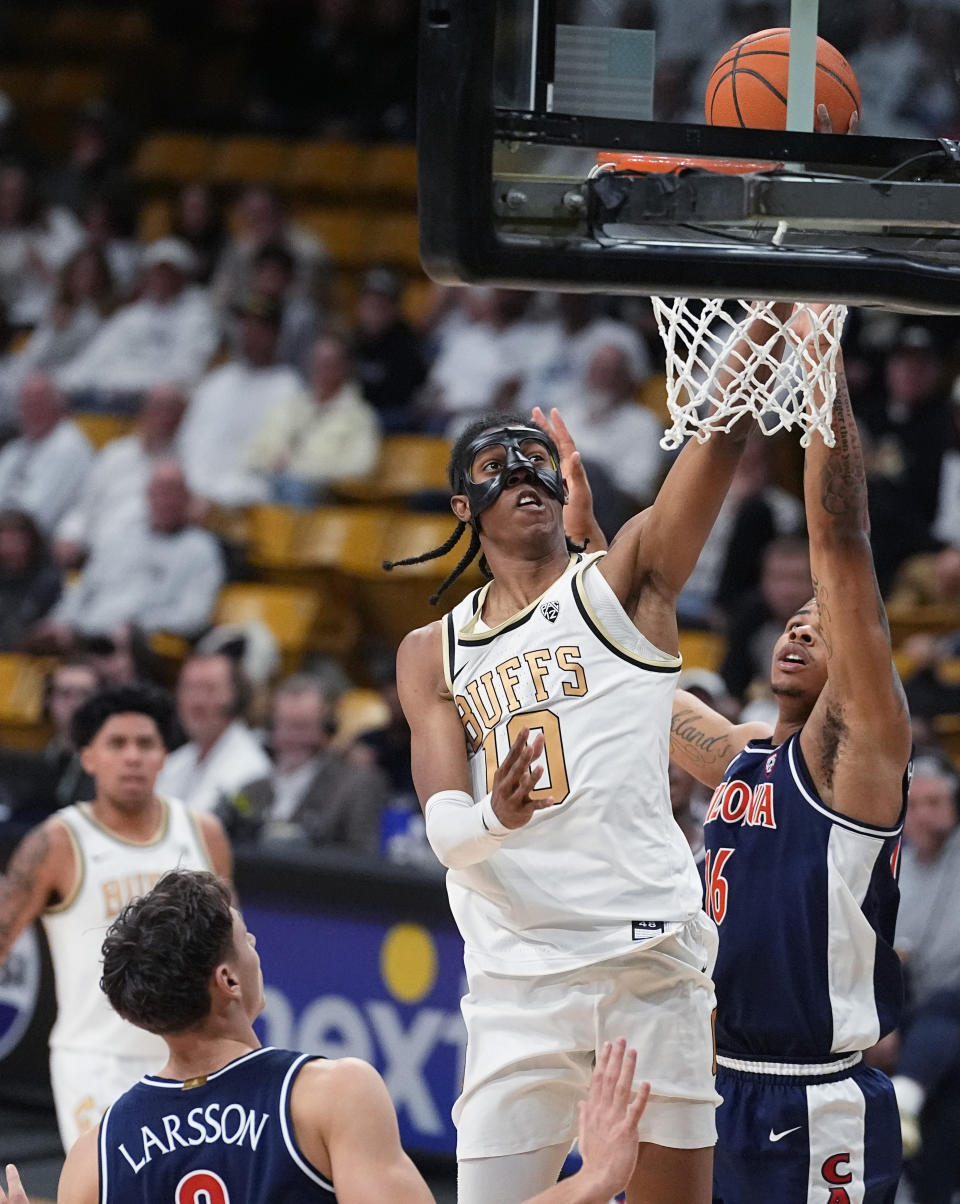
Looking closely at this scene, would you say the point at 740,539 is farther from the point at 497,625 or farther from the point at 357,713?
the point at 497,625

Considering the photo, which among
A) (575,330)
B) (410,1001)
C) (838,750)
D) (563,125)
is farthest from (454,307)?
(563,125)

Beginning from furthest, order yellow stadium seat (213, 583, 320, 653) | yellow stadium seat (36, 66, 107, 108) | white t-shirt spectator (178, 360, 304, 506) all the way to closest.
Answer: yellow stadium seat (36, 66, 107, 108) → white t-shirt spectator (178, 360, 304, 506) → yellow stadium seat (213, 583, 320, 653)

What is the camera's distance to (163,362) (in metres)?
11.7

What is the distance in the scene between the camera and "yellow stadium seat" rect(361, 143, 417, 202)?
12.7 metres

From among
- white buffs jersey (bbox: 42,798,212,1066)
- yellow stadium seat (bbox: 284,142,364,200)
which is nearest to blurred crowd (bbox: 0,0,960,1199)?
yellow stadium seat (bbox: 284,142,364,200)

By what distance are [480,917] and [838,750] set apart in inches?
39.3

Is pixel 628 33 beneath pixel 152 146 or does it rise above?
beneath

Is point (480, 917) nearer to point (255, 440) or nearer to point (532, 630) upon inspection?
point (532, 630)

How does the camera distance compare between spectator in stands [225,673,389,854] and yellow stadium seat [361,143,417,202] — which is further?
yellow stadium seat [361,143,417,202]

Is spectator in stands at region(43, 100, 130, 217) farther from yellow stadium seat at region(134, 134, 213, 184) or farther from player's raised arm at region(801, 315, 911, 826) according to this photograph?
player's raised arm at region(801, 315, 911, 826)

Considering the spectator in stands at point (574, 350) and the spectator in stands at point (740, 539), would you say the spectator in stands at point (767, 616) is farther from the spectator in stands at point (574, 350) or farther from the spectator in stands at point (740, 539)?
the spectator in stands at point (574, 350)

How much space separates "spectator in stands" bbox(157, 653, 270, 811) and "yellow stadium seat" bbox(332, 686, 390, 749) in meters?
0.54

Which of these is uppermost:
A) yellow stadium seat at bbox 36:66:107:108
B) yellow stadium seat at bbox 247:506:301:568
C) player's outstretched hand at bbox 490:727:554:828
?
yellow stadium seat at bbox 36:66:107:108

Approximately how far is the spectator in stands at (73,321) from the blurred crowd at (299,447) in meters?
0.02
